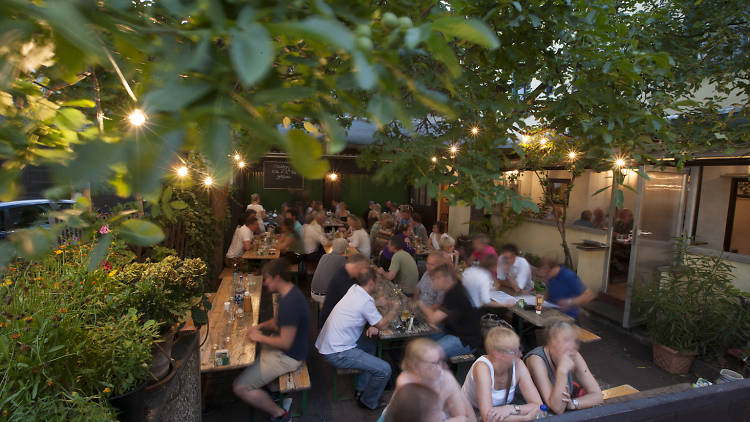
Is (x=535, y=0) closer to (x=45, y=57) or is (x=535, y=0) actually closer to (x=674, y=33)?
(x=45, y=57)

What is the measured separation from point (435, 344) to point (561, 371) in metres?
1.07

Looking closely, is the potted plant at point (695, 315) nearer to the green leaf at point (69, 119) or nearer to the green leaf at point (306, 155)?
the green leaf at point (306, 155)

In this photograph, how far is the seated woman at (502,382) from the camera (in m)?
2.83

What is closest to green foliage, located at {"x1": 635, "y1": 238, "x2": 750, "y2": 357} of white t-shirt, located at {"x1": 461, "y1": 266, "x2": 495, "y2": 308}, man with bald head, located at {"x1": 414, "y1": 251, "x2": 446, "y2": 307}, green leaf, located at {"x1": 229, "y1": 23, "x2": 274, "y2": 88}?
Answer: white t-shirt, located at {"x1": 461, "y1": 266, "x2": 495, "y2": 308}

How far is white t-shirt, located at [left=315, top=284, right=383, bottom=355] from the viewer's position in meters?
3.94

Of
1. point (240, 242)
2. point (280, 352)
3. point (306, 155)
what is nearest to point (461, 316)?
point (280, 352)

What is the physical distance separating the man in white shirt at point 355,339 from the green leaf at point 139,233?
334 cm

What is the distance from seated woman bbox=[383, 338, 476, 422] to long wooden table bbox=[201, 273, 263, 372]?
5.21 feet

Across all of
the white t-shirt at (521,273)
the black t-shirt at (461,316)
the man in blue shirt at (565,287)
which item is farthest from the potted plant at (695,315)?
the black t-shirt at (461,316)

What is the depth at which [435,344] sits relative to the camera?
2820mm

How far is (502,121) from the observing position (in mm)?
2607

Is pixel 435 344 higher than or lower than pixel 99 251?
lower

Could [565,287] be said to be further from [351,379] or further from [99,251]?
[99,251]

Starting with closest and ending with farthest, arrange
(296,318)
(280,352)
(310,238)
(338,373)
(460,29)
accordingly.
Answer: (460,29) < (296,318) < (280,352) < (338,373) < (310,238)
